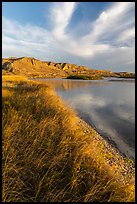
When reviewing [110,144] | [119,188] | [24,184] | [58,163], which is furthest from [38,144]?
[110,144]

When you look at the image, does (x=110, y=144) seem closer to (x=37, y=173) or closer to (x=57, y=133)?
(x=57, y=133)

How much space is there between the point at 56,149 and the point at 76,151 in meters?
0.48

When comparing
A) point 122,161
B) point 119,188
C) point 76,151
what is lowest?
point 122,161

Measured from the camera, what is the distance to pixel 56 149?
4.53 meters

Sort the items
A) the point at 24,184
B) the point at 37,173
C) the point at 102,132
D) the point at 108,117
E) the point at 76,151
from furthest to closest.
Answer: the point at 108,117 < the point at 102,132 < the point at 76,151 < the point at 37,173 < the point at 24,184

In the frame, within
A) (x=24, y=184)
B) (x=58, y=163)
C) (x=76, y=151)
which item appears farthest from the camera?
(x=76, y=151)

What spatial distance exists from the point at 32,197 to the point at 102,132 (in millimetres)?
7748

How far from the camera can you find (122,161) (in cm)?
640

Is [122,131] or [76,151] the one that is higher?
[76,151]

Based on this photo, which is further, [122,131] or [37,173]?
[122,131]

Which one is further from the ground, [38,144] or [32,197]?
[38,144]

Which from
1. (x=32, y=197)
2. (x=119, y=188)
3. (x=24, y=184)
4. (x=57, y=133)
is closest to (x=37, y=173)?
(x=24, y=184)

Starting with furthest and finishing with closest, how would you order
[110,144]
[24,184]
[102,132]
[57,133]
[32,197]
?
[102,132]
[110,144]
[57,133]
[24,184]
[32,197]

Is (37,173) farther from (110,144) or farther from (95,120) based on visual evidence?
A: (95,120)
